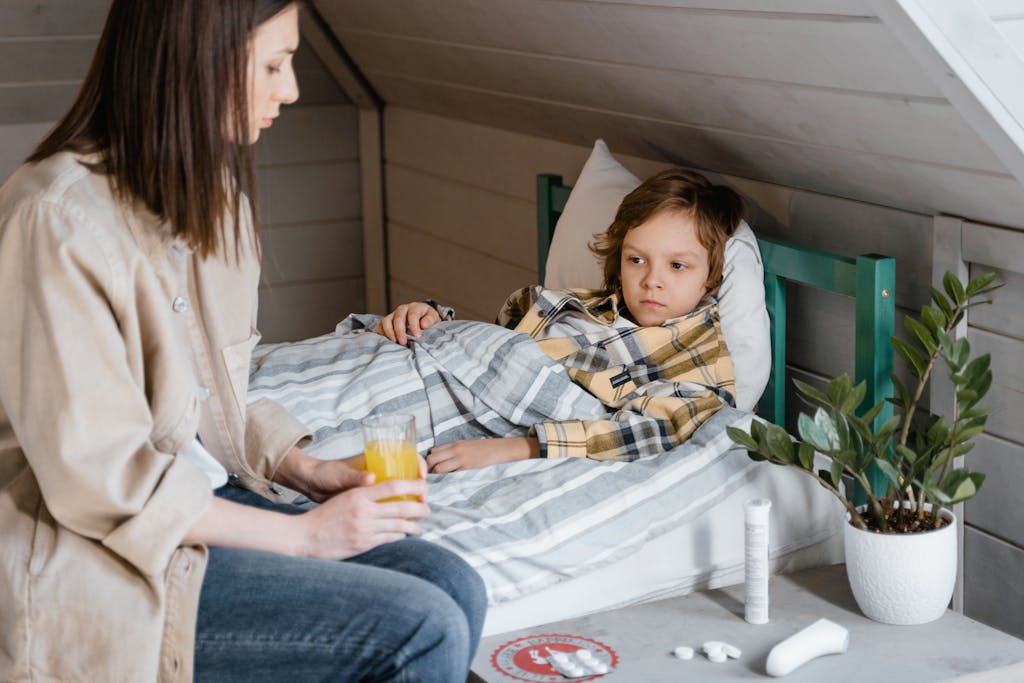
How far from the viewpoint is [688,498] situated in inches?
69.6

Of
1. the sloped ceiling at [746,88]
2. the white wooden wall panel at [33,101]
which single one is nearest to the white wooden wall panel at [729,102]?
the sloped ceiling at [746,88]

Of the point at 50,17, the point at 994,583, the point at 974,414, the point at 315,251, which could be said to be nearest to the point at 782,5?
the point at 974,414

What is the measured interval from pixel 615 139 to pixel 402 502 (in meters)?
1.26

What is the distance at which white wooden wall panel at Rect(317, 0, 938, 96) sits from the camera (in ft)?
5.07

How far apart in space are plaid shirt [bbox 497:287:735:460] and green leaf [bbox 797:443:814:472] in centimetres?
27

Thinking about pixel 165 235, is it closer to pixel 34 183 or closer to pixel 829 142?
pixel 34 183

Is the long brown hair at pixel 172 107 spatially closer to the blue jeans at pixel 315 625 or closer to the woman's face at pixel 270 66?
the woman's face at pixel 270 66

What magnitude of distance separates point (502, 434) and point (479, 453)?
0.33 feet

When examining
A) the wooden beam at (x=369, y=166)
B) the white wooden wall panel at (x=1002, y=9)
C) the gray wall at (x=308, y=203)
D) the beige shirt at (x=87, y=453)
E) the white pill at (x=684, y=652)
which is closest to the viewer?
the beige shirt at (x=87, y=453)

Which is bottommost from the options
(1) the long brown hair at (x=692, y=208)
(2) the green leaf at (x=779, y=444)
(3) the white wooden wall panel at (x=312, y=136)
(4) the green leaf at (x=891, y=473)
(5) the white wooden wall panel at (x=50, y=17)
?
(4) the green leaf at (x=891, y=473)

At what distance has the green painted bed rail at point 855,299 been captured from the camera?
6.01 feet

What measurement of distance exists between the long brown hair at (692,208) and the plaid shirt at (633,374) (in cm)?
8

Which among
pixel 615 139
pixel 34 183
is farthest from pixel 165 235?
pixel 615 139

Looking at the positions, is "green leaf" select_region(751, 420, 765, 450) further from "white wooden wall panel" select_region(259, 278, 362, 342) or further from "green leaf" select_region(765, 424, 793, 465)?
"white wooden wall panel" select_region(259, 278, 362, 342)
